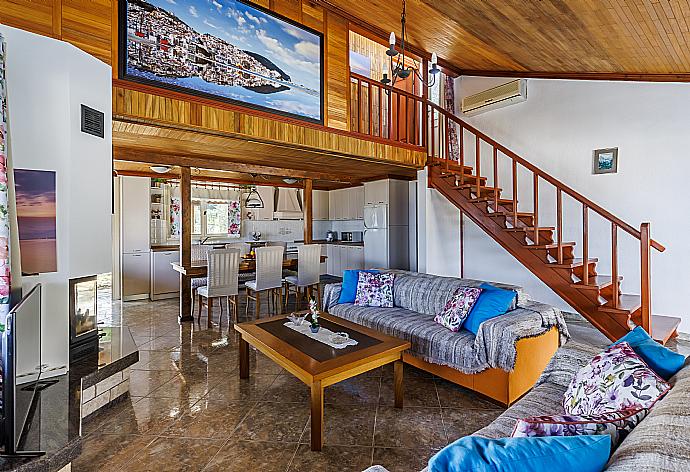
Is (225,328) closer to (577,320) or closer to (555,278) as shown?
(555,278)

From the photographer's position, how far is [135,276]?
6453mm

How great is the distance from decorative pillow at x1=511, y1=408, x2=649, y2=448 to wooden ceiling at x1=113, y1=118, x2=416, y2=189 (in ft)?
10.7

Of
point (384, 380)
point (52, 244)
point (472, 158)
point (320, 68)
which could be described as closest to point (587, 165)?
point (472, 158)

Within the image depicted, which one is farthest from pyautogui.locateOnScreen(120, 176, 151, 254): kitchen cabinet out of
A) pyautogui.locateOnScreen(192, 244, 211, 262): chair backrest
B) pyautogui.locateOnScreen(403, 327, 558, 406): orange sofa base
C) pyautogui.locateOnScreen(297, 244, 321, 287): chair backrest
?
pyautogui.locateOnScreen(403, 327, 558, 406): orange sofa base

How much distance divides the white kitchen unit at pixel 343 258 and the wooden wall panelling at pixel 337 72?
3.85 m

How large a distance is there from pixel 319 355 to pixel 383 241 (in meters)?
4.55

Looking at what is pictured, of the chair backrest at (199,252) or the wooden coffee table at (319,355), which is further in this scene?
the chair backrest at (199,252)

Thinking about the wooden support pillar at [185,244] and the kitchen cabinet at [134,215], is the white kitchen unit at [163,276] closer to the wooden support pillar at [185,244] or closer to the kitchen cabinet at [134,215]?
the kitchen cabinet at [134,215]

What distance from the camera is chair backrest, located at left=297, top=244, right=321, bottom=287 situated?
5906 millimetres

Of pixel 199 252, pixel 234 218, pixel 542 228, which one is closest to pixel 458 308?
pixel 542 228

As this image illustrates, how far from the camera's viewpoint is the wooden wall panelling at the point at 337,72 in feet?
13.9

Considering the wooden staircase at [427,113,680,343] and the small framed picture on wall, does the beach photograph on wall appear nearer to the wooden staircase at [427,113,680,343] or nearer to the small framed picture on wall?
the wooden staircase at [427,113,680,343]

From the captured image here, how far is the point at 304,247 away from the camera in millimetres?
5906

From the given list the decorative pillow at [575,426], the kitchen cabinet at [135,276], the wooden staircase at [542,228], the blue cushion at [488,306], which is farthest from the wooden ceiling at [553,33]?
the kitchen cabinet at [135,276]
